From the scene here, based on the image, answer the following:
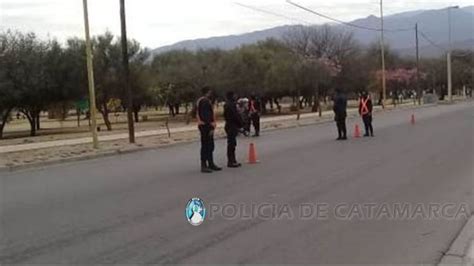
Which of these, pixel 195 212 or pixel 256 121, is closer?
pixel 195 212

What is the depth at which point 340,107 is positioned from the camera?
77.4 ft

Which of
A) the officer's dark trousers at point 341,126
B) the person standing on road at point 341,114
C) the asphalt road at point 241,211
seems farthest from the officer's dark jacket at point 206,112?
the officer's dark trousers at point 341,126

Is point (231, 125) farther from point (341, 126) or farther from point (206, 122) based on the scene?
point (341, 126)

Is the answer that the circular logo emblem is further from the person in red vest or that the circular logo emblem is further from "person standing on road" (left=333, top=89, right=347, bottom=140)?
the person in red vest

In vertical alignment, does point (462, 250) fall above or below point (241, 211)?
below

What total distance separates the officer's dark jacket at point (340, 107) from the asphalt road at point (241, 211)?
19.7 ft

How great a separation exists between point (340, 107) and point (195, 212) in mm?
15322

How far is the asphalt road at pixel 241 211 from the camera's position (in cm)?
686

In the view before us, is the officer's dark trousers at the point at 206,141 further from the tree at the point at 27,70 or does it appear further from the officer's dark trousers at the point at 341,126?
the tree at the point at 27,70

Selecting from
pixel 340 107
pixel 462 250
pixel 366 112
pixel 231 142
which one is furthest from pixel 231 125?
pixel 366 112

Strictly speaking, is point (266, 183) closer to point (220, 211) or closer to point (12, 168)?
point (220, 211)

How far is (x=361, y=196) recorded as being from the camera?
10.3 metres

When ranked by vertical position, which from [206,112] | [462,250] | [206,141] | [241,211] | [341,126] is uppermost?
[206,112]

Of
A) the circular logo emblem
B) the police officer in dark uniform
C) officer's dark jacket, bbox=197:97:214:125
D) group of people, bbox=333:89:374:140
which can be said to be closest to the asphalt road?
the circular logo emblem
